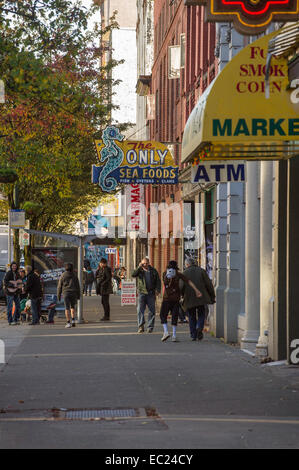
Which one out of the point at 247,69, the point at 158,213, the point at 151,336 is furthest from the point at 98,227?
the point at 247,69

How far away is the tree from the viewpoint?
55.8 ft

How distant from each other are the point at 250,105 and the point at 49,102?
6.98 meters

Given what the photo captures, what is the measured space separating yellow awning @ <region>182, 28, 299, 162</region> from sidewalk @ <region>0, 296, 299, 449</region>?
3074 mm

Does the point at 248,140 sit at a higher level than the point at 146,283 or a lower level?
higher

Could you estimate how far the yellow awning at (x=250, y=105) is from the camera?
486 inches

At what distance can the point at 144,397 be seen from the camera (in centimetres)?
1144

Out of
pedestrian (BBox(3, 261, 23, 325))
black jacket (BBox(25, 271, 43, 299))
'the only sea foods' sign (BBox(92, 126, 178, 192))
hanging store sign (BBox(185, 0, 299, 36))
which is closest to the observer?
hanging store sign (BBox(185, 0, 299, 36))

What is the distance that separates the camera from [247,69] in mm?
12547

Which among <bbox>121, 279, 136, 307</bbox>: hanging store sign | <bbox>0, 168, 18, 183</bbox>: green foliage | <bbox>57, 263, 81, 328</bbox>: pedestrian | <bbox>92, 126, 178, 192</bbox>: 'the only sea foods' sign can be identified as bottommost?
<bbox>121, 279, 136, 307</bbox>: hanging store sign

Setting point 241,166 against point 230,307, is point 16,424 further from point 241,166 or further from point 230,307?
point 230,307

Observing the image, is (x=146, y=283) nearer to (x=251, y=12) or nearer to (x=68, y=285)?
(x=68, y=285)

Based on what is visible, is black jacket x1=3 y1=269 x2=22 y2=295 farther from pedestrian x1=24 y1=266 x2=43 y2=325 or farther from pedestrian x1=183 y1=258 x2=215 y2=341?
pedestrian x1=183 y1=258 x2=215 y2=341

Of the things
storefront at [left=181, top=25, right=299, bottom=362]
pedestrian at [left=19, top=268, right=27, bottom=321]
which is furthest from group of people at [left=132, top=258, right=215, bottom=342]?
pedestrian at [left=19, top=268, right=27, bottom=321]

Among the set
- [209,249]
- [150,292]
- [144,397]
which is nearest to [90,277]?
[209,249]
